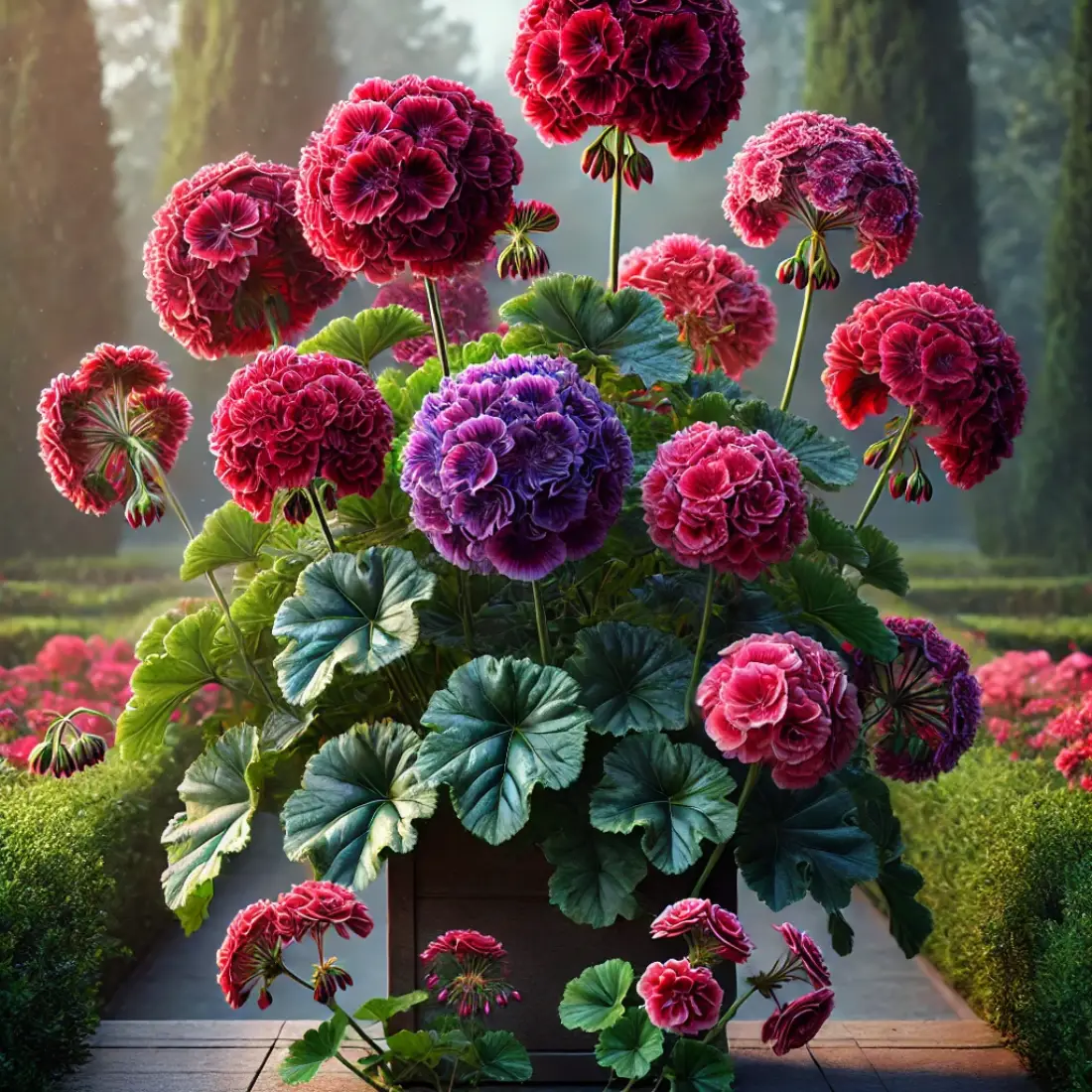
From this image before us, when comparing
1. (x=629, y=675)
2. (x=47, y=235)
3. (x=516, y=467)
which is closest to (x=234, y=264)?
(x=516, y=467)

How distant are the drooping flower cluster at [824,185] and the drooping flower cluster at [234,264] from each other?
46cm

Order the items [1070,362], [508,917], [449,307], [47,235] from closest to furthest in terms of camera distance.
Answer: [508,917], [449,307], [47,235], [1070,362]

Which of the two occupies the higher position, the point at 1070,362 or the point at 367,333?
the point at 367,333

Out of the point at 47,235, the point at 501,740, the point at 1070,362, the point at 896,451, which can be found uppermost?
the point at 47,235

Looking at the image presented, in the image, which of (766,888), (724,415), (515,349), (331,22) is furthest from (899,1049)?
(331,22)

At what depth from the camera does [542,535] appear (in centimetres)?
105

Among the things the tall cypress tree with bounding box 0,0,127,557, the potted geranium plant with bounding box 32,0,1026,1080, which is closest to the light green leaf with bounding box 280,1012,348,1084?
the potted geranium plant with bounding box 32,0,1026,1080

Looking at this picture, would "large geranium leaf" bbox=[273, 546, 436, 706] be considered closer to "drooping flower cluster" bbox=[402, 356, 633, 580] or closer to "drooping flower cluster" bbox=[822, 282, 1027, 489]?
"drooping flower cluster" bbox=[402, 356, 633, 580]

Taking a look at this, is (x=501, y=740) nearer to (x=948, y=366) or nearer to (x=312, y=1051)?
(x=312, y=1051)

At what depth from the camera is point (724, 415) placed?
1344 mm

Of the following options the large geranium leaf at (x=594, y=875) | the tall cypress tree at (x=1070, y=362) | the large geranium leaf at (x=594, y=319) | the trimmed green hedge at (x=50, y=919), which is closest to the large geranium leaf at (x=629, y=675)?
the large geranium leaf at (x=594, y=875)

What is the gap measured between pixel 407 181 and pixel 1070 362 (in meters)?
5.87

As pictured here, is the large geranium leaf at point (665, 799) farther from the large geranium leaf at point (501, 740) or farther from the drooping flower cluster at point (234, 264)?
the drooping flower cluster at point (234, 264)

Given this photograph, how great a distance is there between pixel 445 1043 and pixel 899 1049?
0.60m
